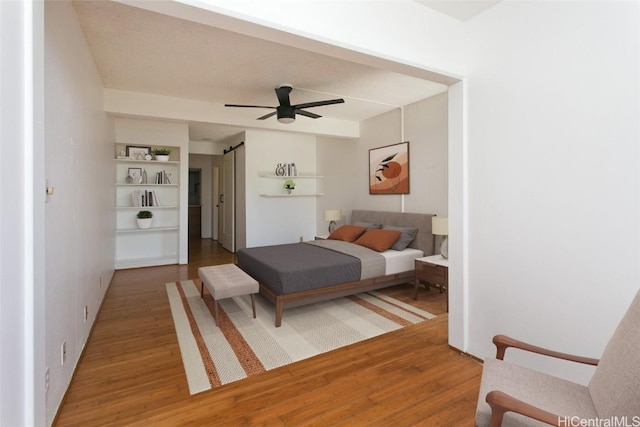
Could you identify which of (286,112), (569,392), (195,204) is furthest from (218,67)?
(195,204)

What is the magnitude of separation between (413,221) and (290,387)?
123 inches

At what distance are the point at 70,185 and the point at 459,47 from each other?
3108 millimetres

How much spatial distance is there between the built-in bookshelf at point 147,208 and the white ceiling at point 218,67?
1.82m

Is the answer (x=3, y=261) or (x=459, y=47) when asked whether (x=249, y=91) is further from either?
(x=3, y=261)

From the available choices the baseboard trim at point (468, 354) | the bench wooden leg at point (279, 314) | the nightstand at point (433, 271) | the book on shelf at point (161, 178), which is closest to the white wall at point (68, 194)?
the bench wooden leg at point (279, 314)

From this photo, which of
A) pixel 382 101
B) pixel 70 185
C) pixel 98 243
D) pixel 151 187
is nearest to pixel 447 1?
pixel 382 101

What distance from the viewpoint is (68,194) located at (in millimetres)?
2115

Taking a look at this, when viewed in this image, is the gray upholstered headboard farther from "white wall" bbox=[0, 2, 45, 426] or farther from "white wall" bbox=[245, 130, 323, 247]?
"white wall" bbox=[0, 2, 45, 426]

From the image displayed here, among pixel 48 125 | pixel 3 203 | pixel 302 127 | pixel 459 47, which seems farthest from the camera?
pixel 302 127

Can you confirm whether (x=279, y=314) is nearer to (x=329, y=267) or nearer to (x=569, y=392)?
(x=329, y=267)

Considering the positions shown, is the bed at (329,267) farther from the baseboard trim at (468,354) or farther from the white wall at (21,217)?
the white wall at (21,217)

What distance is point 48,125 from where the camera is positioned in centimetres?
168

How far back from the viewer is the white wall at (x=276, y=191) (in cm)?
627

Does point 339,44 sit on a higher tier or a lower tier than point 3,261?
higher
